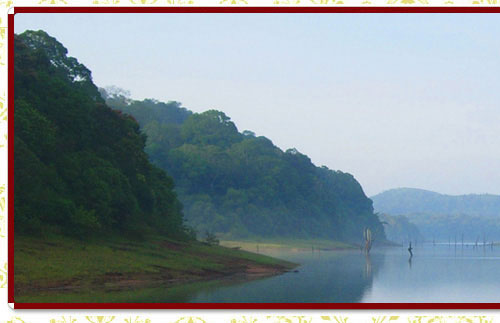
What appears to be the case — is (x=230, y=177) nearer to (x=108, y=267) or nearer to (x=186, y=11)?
(x=108, y=267)

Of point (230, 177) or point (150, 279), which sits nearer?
point (150, 279)

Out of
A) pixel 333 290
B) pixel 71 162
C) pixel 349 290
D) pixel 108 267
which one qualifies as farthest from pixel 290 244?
pixel 108 267

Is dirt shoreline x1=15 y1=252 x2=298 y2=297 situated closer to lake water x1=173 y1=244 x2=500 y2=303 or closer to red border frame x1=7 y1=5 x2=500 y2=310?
lake water x1=173 y1=244 x2=500 y2=303

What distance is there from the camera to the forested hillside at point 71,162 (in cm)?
5219

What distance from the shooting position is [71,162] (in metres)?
58.8

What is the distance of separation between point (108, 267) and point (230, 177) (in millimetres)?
122789

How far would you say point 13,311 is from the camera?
2972cm

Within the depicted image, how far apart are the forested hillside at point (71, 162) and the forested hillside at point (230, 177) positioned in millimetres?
77268

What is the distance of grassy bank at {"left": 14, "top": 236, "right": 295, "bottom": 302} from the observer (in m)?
42.2

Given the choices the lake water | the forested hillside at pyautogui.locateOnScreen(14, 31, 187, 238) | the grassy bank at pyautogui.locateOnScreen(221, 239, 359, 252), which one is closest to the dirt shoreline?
the lake water

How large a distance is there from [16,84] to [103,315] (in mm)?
32654

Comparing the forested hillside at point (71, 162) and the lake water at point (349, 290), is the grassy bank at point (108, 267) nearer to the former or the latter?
the forested hillside at point (71, 162)

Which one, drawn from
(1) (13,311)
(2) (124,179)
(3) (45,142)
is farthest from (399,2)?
(2) (124,179)

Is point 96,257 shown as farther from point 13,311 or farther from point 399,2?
point 399,2
